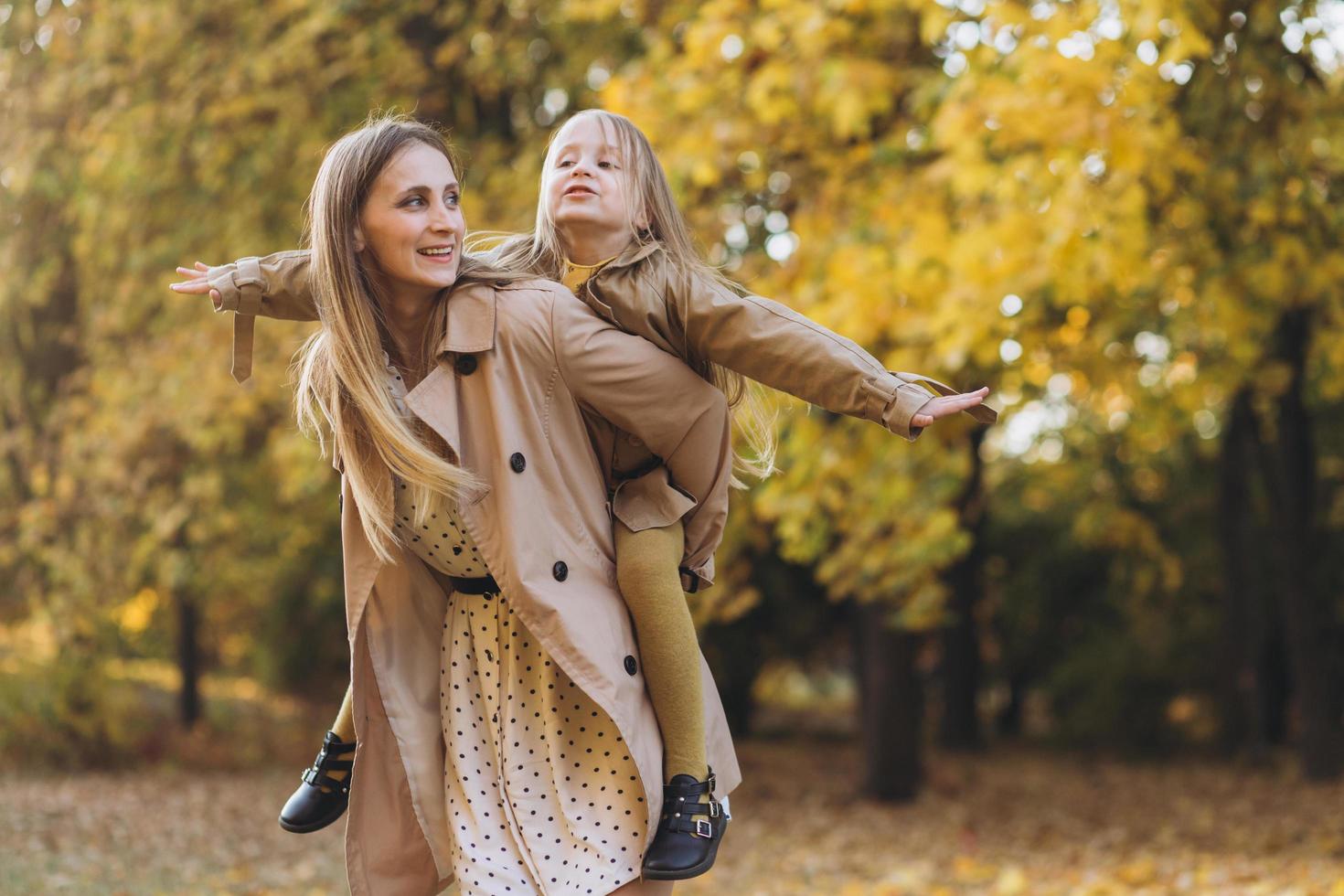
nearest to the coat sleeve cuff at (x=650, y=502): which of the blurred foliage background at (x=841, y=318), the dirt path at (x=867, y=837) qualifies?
the blurred foliage background at (x=841, y=318)

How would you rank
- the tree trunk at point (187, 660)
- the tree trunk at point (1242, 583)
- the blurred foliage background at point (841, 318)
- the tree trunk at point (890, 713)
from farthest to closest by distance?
the tree trunk at point (187, 660)
the tree trunk at point (1242, 583)
the tree trunk at point (890, 713)
the blurred foliage background at point (841, 318)

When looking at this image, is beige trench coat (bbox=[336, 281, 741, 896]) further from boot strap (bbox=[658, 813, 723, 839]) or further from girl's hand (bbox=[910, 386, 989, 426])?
girl's hand (bbox=[910, 386, 989, 426])

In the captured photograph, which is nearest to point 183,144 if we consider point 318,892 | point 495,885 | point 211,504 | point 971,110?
point 211,504

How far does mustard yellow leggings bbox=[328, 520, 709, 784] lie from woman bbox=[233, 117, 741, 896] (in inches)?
1.1

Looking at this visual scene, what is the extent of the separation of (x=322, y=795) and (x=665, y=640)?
0.73 meters

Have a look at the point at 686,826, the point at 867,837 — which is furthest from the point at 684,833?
the point at 867,837

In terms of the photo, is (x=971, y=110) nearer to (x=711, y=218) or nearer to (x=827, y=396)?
(x=711, y=218)

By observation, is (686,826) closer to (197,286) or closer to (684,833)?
(684,833)

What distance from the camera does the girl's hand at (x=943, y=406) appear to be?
6.81 feet

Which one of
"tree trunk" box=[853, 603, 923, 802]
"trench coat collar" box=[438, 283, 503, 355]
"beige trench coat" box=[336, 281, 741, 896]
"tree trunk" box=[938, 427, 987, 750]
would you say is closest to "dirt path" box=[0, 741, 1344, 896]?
"tree trunk" box=[853, 603, 923, 802]

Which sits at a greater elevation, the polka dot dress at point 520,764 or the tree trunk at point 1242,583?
the polka dot dress at point 520,764

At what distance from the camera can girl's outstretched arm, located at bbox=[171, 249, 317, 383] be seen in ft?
8.13

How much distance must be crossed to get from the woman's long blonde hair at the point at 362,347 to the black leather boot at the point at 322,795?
1.44 feet

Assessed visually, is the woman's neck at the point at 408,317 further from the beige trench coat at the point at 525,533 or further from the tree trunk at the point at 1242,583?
the tree trunk at the point at 1242,583
